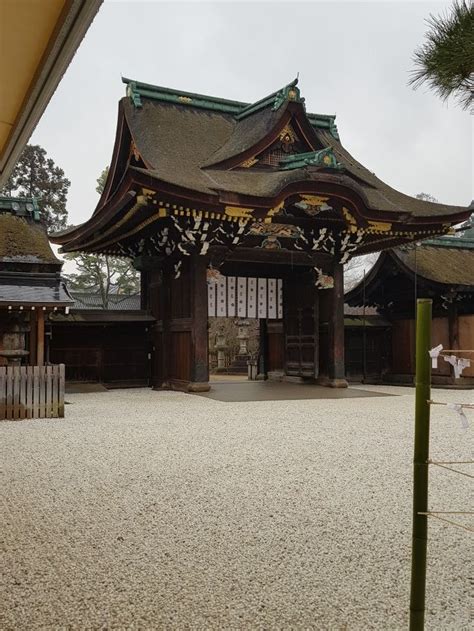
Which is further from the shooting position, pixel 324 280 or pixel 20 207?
pixel 20 207

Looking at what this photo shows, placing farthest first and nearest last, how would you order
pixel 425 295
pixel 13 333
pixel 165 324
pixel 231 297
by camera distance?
pixel 425 295 < pixel 231 297 < pixel 165 324 < pixel 13 333

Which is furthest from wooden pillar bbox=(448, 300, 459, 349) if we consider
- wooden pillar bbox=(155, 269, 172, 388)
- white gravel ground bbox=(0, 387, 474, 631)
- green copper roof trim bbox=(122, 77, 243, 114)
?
white gravel ground bbox=(0, 387, 474, 631)

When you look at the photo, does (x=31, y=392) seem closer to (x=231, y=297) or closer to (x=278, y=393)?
(x=278, y=393)

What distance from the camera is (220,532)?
12.9 feet

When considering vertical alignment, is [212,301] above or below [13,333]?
above

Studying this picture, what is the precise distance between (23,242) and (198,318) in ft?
16.1

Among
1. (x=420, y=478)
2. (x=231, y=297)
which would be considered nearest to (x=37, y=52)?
(x=420, y=478)

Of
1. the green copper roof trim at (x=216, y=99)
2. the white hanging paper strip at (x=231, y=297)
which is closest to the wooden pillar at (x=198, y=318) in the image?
the white hanging paper strip at (x=231, y=297)

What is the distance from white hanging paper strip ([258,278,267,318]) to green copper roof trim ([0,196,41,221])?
19.6ft

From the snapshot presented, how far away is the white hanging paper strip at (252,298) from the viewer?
608 inches

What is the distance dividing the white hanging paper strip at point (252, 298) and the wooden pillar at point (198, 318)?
2.68 metres

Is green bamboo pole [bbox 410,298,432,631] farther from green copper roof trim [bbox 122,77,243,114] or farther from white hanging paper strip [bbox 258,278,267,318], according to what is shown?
green copper roof trim [bbox 122,77,243,114]

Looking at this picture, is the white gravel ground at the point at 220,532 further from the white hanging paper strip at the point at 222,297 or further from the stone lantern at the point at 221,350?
the stone lantern at the point at 221,350

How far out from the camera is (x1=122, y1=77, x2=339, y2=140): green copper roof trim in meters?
13.9
